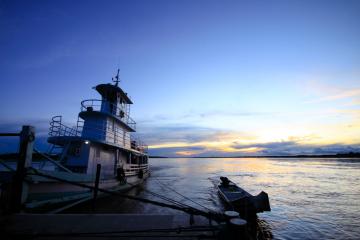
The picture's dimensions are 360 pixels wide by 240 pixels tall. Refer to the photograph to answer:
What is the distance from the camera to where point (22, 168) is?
614 cm

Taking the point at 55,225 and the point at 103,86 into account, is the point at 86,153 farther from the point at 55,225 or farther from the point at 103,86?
the point at 55,225

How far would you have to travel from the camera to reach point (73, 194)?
12.6 metres

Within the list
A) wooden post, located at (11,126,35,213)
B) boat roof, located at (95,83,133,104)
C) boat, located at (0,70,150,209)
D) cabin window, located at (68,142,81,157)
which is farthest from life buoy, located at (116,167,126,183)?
wooden post, located at (11,126,35,213)

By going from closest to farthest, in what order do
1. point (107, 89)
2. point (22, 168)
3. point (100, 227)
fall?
point (100, 227) < point (22, 168) < point (107, 89)

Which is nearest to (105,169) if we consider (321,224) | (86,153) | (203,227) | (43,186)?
(86,153)

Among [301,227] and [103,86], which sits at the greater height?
[103,86]

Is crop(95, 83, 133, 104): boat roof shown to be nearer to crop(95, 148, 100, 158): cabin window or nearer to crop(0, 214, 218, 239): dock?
crop(95, 148, 100, 158): cabin window

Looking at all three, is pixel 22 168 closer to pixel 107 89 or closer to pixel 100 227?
pixel 100 227

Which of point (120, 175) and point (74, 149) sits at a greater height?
point (74, 149)

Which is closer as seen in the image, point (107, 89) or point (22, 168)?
point (22, 168)

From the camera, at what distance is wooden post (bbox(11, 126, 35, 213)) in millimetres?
5977

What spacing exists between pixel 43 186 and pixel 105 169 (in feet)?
23.0

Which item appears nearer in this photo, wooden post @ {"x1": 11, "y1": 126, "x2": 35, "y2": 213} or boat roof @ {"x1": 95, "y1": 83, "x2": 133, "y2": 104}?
wooden post @ {"x1": 11, "y1": 126, "x2": 35, "y2": 213}

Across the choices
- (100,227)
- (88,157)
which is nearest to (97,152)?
(88,157)
